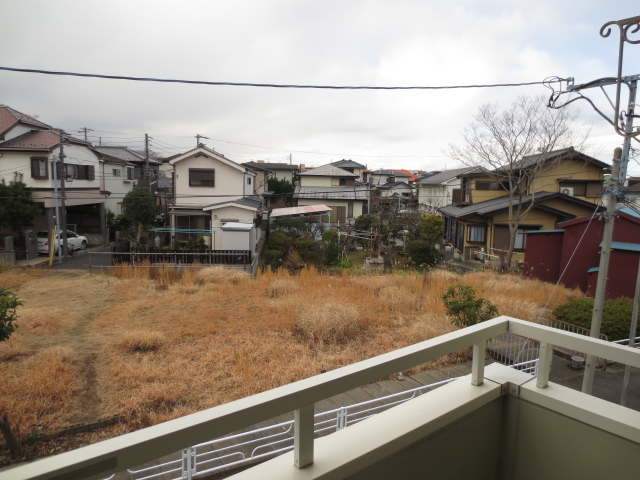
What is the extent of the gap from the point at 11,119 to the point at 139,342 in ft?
49.3

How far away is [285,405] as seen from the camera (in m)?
1.06

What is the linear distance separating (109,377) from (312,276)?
6.00 metres

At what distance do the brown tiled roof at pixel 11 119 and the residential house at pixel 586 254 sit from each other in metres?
18.9

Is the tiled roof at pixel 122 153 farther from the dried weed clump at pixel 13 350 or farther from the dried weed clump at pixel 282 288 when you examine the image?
the dried weed clump at pixel 13 350

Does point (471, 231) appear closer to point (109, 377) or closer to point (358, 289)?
point (358, 289)

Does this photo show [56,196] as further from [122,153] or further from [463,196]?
[463,196]

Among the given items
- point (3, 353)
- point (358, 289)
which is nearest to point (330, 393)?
point (3, 353)

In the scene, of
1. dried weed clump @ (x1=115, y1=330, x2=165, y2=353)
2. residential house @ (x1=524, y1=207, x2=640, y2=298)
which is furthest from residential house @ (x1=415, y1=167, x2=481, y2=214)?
dried weed clump @ (x1=115, y1=330, x2=165, y2=353)

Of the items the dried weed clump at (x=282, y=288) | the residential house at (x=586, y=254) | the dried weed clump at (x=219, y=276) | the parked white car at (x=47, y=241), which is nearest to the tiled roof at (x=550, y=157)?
the residential house at (x=586, y=254)

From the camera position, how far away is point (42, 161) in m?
15.3

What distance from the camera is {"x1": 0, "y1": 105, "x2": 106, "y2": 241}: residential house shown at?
1511 centimetres

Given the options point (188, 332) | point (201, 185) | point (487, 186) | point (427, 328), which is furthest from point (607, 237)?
point (487, 186)

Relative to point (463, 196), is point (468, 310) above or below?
below

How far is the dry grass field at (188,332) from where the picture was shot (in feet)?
14.7
